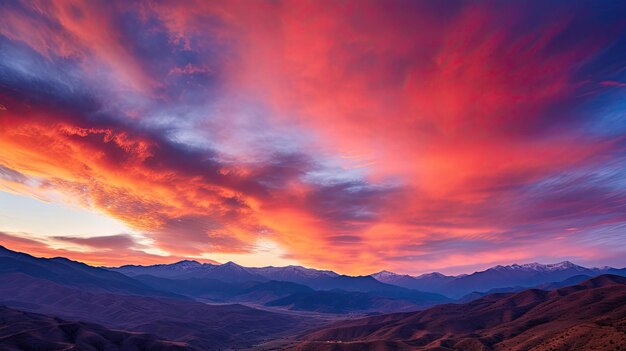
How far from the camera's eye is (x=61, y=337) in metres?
164

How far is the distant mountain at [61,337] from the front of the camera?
14725 centimetres

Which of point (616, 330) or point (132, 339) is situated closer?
point (616, 330)

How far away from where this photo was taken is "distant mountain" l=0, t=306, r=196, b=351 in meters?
147

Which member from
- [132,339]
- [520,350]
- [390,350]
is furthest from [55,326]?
[520,350]

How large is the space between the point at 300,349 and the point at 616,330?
4999 inches

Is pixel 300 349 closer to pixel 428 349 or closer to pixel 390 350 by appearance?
pixel 390 350

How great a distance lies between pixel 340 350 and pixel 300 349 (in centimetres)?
2481

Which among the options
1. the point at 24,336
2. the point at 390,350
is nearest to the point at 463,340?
the point at 390,350

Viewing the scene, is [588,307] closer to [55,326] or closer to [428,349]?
[428,349]

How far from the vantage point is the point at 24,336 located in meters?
152

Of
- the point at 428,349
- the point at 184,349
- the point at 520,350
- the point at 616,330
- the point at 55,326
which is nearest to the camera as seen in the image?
the point at 616,330

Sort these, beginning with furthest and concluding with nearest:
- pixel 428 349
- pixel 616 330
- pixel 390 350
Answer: pixel 390 350 < pixel 428 349 < pixel 616 330

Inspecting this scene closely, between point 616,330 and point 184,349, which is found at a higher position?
point 616,330

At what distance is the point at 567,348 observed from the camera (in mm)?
104062
